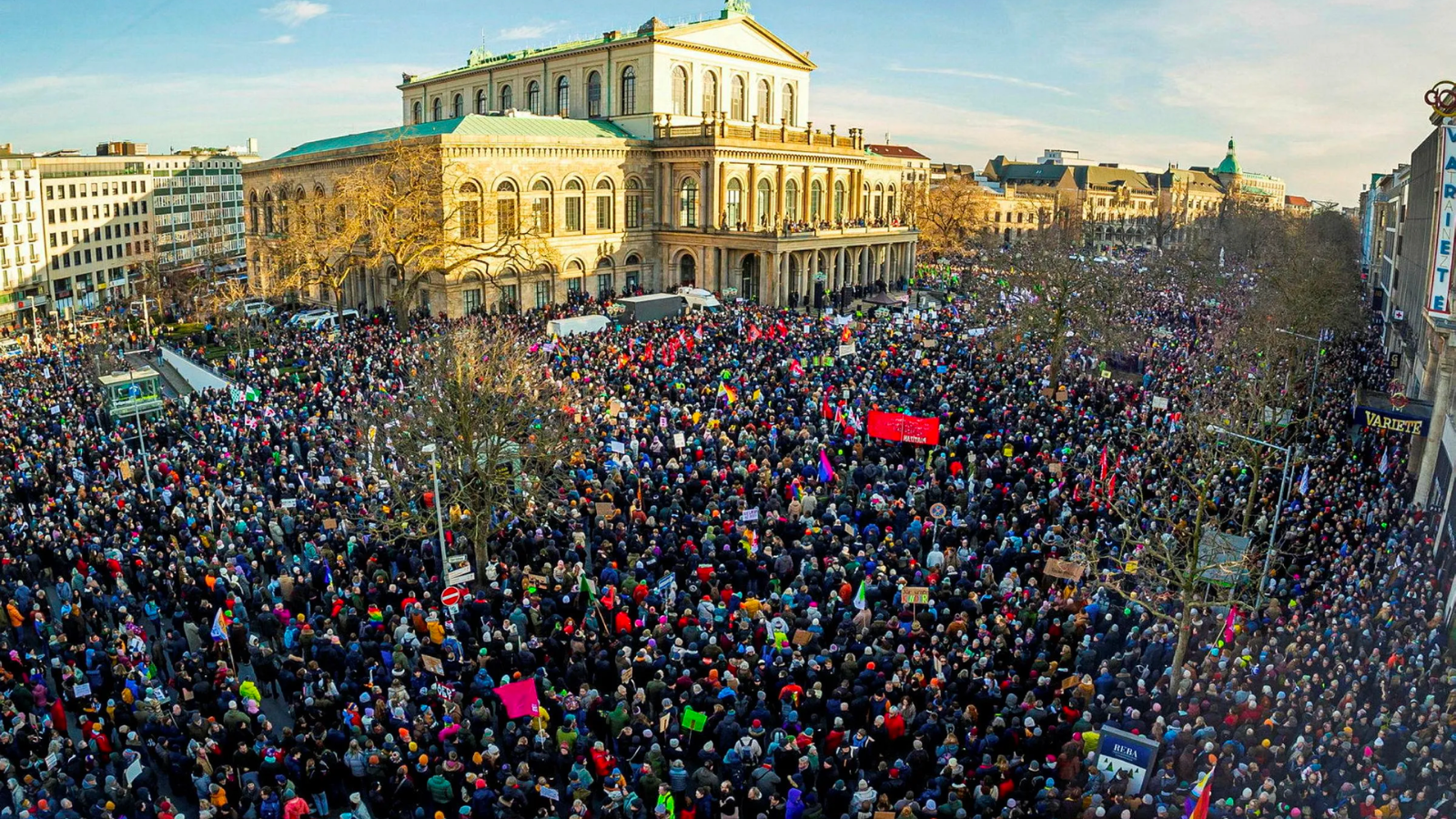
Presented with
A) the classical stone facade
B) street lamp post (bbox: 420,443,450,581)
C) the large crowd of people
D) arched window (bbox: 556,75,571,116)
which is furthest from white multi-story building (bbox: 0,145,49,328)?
street lamp post (bbox: 420,443,450,581)

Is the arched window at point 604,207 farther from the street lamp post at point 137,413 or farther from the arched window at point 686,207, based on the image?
the street lamp post at point 137,413

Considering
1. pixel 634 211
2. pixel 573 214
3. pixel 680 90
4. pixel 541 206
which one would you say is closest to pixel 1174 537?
pixel 541 206

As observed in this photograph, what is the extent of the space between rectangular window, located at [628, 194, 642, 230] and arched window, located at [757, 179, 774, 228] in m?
7.09

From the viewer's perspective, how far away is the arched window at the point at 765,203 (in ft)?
192

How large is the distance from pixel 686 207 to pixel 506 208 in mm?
11749

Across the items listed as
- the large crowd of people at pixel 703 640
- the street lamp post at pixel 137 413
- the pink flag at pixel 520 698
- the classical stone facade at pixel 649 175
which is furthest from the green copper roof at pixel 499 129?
the pink flag at pixel 520 698

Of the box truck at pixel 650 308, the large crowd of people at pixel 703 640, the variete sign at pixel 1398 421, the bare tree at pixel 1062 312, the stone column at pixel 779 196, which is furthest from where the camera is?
the stone column at pixel 779 196

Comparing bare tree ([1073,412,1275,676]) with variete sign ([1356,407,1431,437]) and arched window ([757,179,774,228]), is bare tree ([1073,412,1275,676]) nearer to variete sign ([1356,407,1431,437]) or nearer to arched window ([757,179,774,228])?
variete sign ([1356,407,1431,437])

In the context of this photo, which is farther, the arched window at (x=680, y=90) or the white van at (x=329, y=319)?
the arched window at (x=680, y=90)

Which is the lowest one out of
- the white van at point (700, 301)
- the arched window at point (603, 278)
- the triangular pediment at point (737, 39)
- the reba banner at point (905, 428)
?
the reba banner at point (905, 428)

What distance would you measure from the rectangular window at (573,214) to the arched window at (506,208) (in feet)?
13.0

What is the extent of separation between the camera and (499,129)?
51.8m

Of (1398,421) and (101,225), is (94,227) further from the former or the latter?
(1398,421)

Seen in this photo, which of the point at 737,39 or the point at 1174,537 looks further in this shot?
the point at 737,39
